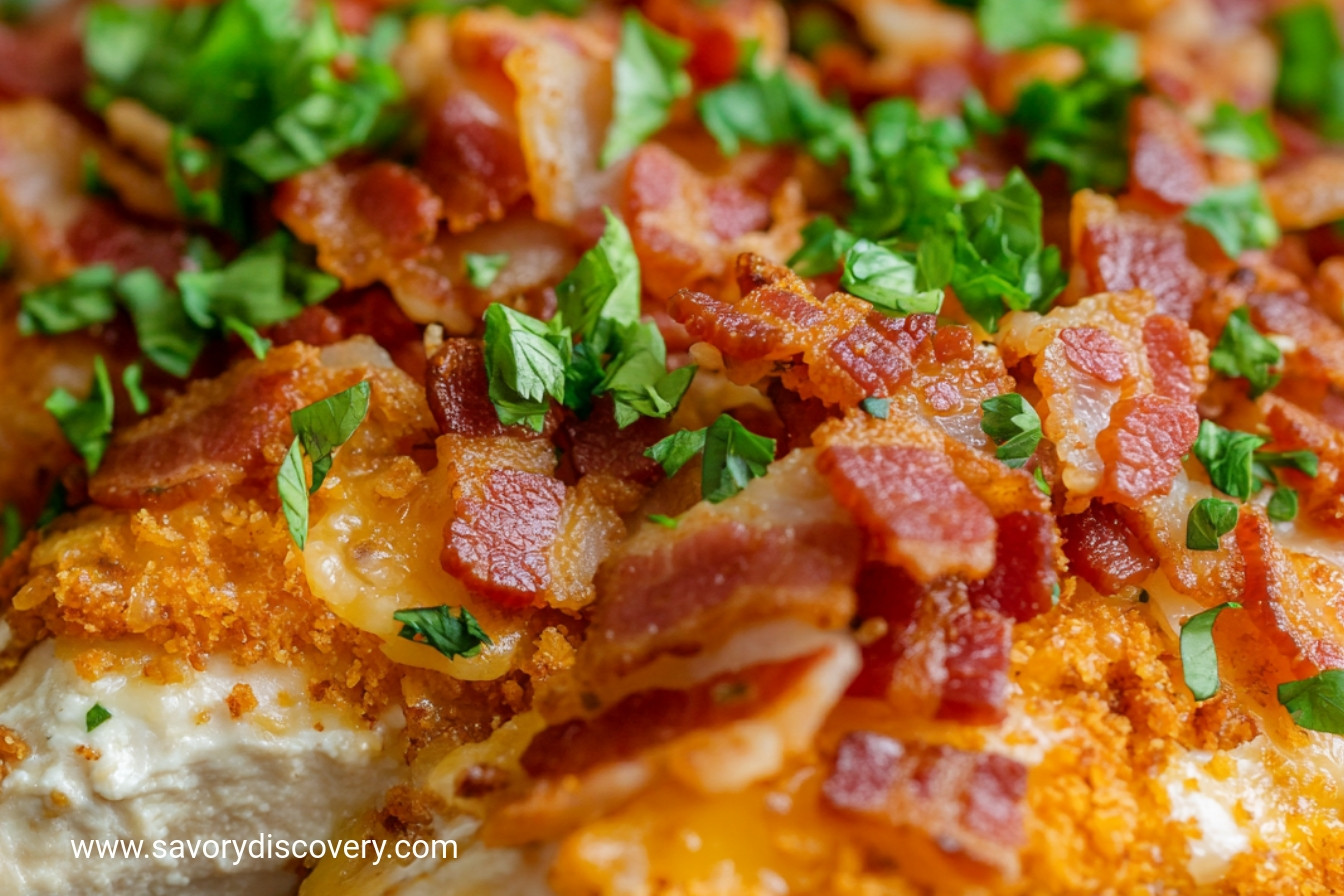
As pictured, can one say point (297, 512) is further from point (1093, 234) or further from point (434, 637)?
point (1093, 234)

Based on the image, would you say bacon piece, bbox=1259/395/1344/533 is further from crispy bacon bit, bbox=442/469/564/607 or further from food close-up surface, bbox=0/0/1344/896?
crispy bacon bit, bbox=442/469/564/607

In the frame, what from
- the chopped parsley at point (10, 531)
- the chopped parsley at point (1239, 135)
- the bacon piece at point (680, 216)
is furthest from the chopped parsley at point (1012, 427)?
the chopped parsley at point (10, 531)

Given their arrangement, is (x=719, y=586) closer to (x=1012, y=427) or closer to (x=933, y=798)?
(x=933, y=798)

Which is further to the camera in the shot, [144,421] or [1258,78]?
[1258,78]

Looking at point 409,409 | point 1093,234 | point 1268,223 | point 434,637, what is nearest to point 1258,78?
point 1268,223

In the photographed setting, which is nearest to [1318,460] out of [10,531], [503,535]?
[503,535]

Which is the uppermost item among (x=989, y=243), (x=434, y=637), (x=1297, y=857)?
(x=989, y=243)

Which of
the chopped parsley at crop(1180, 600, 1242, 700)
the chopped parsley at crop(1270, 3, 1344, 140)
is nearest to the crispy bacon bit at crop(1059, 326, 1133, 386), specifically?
the chopped parsley at crop(1180, 600, 1242, 700)
